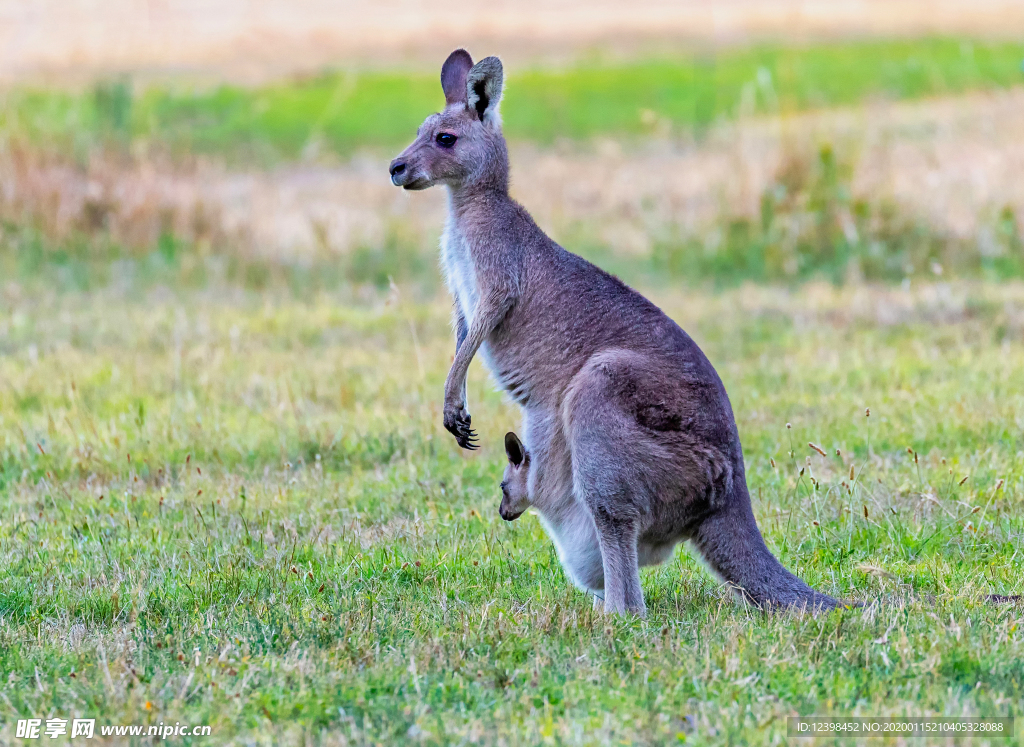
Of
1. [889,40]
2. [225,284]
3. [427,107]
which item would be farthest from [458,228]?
[889,40]

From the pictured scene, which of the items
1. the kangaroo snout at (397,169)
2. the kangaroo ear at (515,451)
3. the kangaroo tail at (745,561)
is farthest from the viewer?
the kangaroo snout at (397,169)

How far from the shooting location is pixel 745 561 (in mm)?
4066

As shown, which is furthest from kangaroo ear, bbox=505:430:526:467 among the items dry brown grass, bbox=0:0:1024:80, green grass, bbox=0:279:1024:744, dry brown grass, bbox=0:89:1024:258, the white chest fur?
dry brown grass, bbox=0:0:1024:80

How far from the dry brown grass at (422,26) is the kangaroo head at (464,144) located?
18944 millimetres

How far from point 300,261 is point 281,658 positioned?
8.04 m

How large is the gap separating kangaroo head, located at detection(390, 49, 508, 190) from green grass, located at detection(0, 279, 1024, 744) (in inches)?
54.7

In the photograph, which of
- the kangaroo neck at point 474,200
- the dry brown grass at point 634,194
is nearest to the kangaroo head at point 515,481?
the kangaroo neck at point 474,200

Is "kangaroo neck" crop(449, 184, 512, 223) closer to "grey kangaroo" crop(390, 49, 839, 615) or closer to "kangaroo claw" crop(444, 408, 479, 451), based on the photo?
"grey kangaroo" crop(390, 49, 839, 615)

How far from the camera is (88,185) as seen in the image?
36.8 ft

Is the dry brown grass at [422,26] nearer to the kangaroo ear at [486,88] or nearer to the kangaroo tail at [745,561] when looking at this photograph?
the kangaroo ear at [486,88]

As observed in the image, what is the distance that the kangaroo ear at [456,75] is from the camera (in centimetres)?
516

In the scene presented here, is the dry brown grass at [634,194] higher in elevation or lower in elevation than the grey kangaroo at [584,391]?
higher

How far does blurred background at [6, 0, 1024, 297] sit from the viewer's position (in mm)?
10984

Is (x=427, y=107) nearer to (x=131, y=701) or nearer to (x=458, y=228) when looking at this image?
(x=458, y=228)
